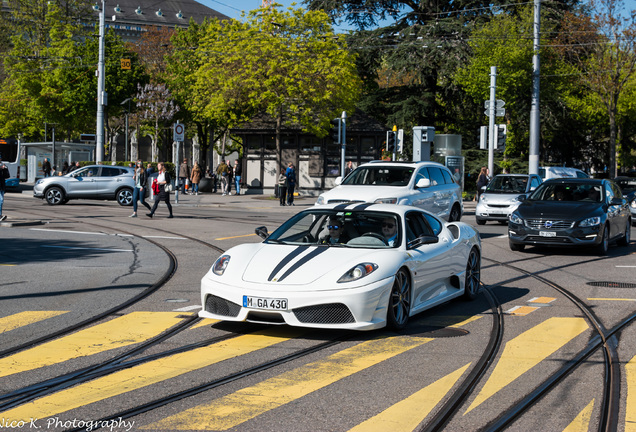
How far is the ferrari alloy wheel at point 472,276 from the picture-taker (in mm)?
10155

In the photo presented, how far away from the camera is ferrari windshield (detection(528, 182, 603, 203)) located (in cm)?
1714

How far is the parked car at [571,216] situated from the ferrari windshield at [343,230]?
25.6 ft

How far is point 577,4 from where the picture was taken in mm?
49281

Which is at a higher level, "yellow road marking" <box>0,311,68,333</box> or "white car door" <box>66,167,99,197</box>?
"white car door" <box>66,167,99,197</box>

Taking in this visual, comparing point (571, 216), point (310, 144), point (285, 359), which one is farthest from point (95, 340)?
point (310, 144)

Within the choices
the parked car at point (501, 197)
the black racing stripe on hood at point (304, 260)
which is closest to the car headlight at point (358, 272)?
the black racing stripe on hood at point (304, 260)

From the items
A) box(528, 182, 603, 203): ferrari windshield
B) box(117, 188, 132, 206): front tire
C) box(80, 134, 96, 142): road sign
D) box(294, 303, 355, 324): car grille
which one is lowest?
box(294, 303, 355, 324): car grille

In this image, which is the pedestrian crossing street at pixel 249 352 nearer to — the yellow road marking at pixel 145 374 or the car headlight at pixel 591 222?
the yellow road marking at pixel 145 374

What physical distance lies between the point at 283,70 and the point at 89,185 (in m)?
11.7

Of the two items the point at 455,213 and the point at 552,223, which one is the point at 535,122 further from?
the point at 552,223

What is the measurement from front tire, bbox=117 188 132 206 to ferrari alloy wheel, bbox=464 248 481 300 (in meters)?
23.4

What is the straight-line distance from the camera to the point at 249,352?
7055mm

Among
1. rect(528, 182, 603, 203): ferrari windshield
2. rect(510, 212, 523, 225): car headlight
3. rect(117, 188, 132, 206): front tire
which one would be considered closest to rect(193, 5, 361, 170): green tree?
rect(117, 188, 132, 206): front tire

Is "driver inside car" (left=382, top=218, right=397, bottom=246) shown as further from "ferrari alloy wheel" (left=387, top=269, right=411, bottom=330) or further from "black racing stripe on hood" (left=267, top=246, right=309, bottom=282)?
"black racing stripe on hood" (left=267, top=246, right=309, bottom=282)
